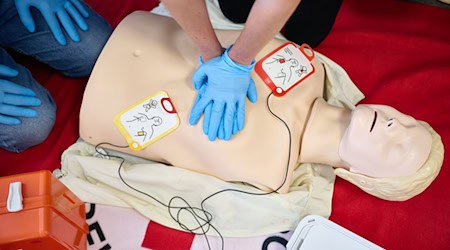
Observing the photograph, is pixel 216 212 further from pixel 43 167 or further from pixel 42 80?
pixel 42 80

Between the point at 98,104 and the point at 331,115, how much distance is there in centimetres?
69

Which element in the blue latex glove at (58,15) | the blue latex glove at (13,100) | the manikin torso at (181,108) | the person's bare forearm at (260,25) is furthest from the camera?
the blue latex glove at (58,15)

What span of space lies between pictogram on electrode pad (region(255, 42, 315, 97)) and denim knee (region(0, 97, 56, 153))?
0.72 m

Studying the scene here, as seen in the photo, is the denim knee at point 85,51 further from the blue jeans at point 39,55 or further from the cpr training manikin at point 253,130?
the cpr training manikin at point 253,130

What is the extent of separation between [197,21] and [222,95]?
8.7 inches

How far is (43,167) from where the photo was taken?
1411 mm

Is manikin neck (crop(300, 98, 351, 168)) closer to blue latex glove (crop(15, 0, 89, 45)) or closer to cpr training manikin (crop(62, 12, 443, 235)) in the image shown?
cpr training manikin (crop(62, 12, 443, 235))

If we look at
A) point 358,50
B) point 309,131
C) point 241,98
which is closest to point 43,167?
point 241,98

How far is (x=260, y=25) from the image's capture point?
3.23 ft

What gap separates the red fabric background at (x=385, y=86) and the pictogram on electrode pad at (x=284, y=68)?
0.95ft

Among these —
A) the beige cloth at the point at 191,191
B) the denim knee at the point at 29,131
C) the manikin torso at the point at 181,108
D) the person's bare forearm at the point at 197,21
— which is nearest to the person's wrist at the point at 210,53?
the person's bare forearm at the point at 197,21

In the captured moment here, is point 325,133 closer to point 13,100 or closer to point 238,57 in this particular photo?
point 238,57

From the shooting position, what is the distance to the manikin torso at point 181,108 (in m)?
1.20

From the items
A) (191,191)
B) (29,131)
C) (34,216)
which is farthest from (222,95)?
(29,131)
